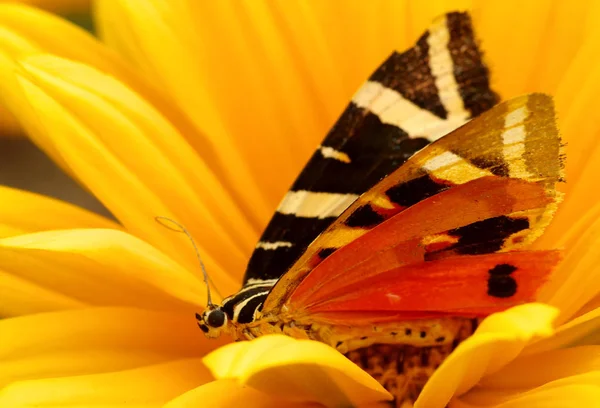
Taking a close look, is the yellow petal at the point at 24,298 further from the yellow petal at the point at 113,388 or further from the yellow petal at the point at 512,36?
the yellow petal at the point at 512,36

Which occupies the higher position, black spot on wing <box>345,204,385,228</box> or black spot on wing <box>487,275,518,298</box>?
black spot on wing <box>345,204,385,228</box>

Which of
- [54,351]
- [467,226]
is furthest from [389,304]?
[54,351]

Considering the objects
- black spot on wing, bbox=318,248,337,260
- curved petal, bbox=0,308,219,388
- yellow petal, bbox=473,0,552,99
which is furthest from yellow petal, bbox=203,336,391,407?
yellow petal, bbox=473,0,552,99

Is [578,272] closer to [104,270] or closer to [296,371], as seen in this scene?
[296,371]

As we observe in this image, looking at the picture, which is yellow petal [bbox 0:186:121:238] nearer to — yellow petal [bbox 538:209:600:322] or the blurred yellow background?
yellow petal [bbox 538:209:600:322]

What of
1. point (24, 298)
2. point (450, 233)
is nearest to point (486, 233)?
point (450, 233)
